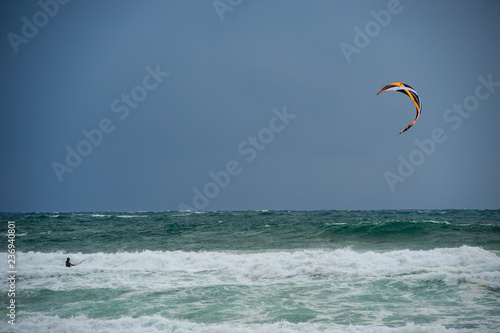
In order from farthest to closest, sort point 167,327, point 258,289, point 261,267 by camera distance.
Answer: point 261,267
point 258,289
point 167,327

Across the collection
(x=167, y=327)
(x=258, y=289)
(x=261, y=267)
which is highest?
(x=261, y=267)

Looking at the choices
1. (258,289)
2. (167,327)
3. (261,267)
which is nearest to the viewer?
(167,327)

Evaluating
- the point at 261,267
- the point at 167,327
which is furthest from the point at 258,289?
the point at 167,327

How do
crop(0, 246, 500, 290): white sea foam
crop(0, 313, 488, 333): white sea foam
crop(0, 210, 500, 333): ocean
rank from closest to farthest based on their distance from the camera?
crop(0, 313, 488, 333): white sea foam
crop(0, 210, 500, 333): ocean
crop(0, 246, 500, 290): white sea foam

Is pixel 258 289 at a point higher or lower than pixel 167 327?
higher

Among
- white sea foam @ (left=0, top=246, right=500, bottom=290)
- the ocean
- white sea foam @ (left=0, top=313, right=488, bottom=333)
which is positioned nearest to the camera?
white sea foam @ (left=0, top=313, right=488, bottom=333)

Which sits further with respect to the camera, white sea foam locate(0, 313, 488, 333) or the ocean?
the ocean

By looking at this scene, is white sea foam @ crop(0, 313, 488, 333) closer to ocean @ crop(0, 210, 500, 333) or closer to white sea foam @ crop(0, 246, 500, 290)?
ocean @ crop(0, 210, 500, 333)

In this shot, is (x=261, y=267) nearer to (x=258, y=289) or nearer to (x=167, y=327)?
(x=258, y=289)

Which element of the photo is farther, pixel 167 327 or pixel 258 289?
pixel 258 289

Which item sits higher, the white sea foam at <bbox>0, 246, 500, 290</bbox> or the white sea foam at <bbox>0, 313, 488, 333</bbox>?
the white sea foam at <bbox>0, 246, 500, 290</bbox>

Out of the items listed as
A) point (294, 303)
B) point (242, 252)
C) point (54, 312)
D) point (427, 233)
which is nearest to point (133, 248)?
point (242, 252)

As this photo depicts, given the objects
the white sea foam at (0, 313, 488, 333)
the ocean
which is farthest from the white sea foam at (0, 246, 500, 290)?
the white sea foam at (0, 313, 488, 333)

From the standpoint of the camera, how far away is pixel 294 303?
433 inches
